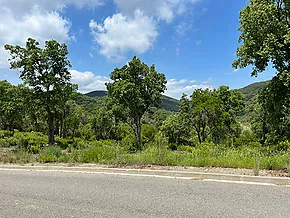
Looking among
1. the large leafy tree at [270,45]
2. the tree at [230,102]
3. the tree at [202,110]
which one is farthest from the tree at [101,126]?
the large leafy tree at [270,45]

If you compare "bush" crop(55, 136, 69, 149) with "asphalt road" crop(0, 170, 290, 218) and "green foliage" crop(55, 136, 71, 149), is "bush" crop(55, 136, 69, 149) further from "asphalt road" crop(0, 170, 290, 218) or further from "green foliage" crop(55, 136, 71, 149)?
"asphalt road" crop(0, 170, 290, 218)

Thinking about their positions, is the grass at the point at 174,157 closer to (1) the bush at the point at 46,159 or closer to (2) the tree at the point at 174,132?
(1) the bush at the point at 46,159

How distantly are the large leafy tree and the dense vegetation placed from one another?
54 millimetres

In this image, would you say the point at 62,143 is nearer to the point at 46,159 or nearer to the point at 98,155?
the point at 46,159

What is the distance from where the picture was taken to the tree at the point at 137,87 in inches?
1069

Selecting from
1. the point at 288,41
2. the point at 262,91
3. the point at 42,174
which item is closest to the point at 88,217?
the point at 42,174

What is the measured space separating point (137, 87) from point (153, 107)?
4.00 meters

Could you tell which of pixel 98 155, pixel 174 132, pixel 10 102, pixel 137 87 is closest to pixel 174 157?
pixel 98 155

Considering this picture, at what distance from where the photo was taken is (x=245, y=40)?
1491 centimetres

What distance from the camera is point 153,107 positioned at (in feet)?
98.7

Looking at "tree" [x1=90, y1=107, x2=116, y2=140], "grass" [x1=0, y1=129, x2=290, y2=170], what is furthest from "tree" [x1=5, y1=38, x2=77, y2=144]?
"tree" [x1=90, y1=107, x2=116, y2=140]

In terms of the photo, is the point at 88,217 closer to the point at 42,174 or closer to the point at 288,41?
the point at 42,174

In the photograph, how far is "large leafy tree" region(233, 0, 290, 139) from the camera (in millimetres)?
13352

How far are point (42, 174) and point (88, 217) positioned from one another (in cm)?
343
